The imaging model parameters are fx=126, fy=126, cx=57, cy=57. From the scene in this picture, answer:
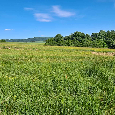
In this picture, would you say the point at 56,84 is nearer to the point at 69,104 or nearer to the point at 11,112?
the point at 69,104

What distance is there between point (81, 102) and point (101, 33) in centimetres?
8665

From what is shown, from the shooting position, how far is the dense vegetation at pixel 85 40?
73475 mm

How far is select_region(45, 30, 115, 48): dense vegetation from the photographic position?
241 ft

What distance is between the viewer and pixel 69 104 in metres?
4.18

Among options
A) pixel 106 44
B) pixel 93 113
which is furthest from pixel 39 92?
pixel 106 44

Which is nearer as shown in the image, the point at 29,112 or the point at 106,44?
the point at 29,112

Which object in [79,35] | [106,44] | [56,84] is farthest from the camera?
[79,35]

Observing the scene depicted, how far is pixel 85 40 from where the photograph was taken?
3071 inches

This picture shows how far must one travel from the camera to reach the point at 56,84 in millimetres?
6148

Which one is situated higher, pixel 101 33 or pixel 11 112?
pixel 101 33

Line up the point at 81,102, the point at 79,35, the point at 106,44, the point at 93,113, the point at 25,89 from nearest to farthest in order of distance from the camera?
the point at 93,113 < the point at 81,102 < the point at 25,89 < the point at 106,44 < the point at 79,35

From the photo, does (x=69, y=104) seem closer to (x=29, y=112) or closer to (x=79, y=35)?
(x=29, y=112)

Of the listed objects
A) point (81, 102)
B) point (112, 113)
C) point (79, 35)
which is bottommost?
point (112, 113)

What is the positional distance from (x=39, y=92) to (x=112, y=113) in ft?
9.42
